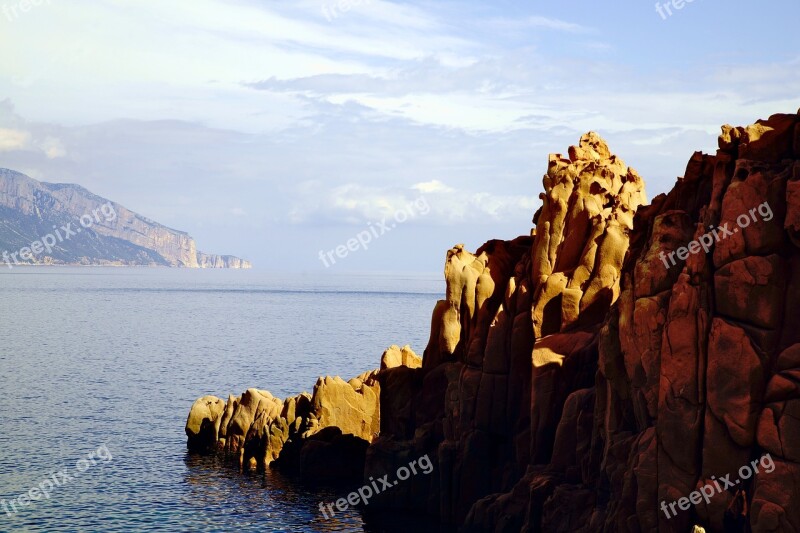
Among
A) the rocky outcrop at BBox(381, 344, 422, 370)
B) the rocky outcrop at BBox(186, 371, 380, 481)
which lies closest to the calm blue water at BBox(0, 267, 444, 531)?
the rocky outcrop at BBox(186, 371, 380, 481)

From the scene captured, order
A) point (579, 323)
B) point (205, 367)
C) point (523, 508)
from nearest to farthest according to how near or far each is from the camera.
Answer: point (523, 508) → point (579, 323) → point (205, 367)

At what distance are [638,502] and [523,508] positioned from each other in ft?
38.7

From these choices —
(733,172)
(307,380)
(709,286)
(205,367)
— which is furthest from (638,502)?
(205,367)

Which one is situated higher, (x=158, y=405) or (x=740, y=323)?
(x=740, y=323)

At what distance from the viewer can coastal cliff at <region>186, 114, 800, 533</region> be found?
38.9 m

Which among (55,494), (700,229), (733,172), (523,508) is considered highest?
(733,172)

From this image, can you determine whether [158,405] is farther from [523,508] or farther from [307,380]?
[523,508]

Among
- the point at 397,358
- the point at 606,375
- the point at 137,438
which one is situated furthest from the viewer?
the point at 137,438

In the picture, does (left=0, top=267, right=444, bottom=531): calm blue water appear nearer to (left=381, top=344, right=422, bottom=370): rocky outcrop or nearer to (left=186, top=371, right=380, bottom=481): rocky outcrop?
(left=186, top=371, right=380, bottom=481): rocky outcrop

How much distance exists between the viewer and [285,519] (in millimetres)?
65562

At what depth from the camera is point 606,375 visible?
47.5 m

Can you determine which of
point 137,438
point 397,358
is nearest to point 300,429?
point 397,358

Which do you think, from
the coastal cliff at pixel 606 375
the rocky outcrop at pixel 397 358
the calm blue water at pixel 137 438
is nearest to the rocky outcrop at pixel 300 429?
the coastal cliff at pixel 606 375

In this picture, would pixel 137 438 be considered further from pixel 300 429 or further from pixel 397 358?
pixel 397 358
